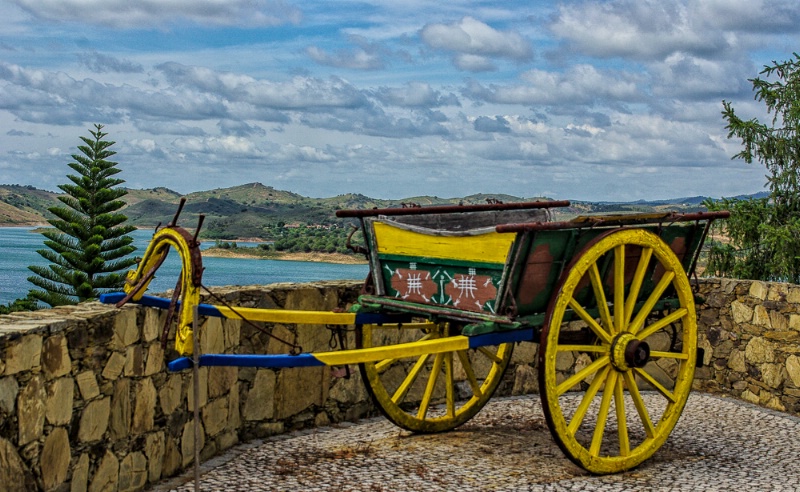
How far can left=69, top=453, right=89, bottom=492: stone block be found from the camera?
5118 millimetres

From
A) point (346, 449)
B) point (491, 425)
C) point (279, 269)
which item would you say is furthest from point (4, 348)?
point (279, 269)

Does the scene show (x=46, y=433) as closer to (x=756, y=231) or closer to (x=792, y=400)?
(x=792, y=400)

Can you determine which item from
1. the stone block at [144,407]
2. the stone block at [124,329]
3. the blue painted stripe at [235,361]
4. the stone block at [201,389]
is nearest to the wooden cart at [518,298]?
the blue painted stripe at [235,361]

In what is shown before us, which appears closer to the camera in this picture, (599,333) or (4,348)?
(4,348)

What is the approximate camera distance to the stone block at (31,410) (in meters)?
4.66

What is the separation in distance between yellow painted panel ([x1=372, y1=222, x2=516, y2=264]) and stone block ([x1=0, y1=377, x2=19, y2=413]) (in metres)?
2.72

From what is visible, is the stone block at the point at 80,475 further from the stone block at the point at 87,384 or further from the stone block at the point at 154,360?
the stone block at the point at 154,360

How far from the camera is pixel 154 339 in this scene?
5980 mm

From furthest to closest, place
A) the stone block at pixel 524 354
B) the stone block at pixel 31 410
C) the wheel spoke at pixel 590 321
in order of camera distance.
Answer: the stone block at pixel 524 354 → the wheel spoke at pixel 590 321 → the stone block at pixel 31 410

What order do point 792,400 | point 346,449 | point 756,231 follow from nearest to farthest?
point 346,449 < point 792,400 < point 756,231

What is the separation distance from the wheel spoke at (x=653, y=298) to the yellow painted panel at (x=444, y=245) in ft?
4.62

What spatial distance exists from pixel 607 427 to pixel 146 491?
3.97 metres

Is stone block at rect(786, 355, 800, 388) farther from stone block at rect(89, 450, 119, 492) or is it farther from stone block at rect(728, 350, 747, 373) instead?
stone block at rect(89, 450, 119, 492)

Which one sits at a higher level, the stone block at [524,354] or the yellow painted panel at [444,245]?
the yellow painted panel at [444,245]
